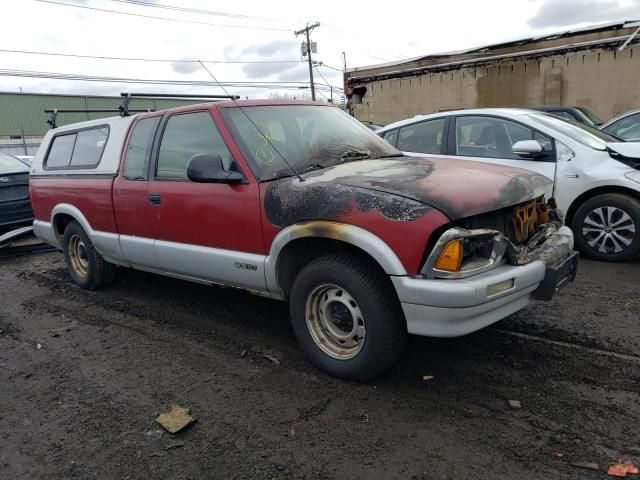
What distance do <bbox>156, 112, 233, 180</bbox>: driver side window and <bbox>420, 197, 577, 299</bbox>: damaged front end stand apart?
176cm

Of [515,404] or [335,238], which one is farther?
[335,238]

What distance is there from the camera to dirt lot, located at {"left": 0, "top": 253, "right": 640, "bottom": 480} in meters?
2.50

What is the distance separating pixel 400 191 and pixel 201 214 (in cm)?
163

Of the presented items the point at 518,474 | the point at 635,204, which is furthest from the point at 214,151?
the point at 635,204

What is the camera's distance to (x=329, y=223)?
3.05m

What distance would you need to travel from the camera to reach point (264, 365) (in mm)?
3543

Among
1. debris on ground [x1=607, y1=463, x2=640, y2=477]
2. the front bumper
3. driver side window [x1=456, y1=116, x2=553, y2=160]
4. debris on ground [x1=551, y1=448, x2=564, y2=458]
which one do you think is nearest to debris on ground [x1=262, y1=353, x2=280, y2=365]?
the front bumper

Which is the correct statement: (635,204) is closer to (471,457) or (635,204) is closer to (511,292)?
(511,292)

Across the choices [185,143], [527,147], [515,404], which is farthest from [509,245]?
[527,147]

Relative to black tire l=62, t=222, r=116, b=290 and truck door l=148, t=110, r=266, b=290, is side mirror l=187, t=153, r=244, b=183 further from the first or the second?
black tire l=62, t=222, r=116, b=290

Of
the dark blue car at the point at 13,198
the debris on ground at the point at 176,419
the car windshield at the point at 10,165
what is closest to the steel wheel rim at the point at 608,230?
the debris on ground at the point at 176,419

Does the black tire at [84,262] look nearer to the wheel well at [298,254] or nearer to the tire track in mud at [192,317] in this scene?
the tire track in mud at [192,317]

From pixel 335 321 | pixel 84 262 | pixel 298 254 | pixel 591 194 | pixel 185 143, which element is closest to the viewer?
pixel 335 321

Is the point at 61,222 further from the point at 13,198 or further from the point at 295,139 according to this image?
the point at 295,139
